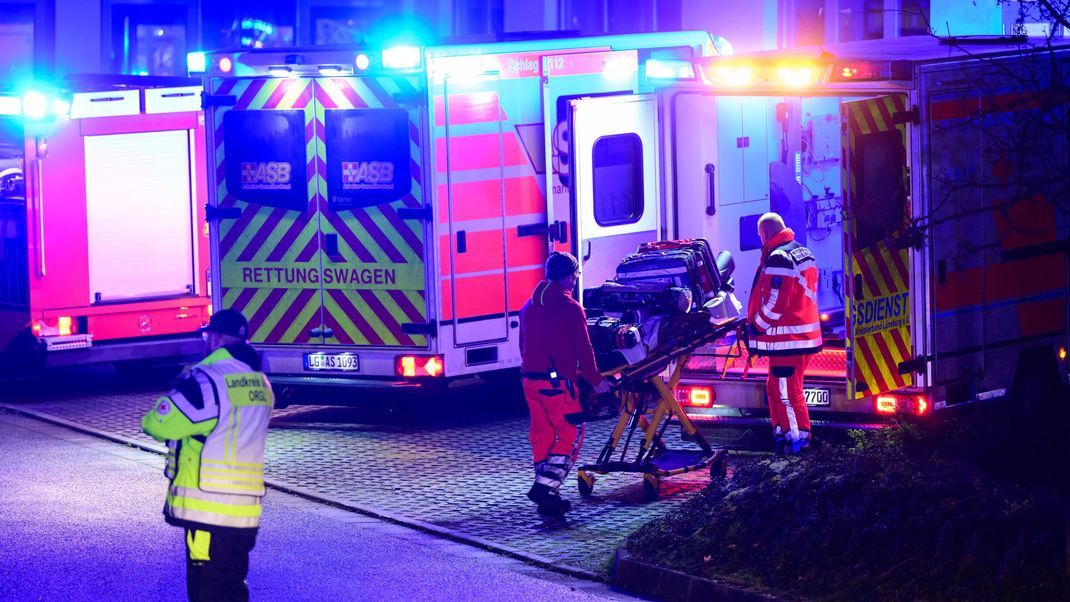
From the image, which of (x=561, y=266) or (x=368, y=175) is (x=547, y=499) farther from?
(x=368, y=175)

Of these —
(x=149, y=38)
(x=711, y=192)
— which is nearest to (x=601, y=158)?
(x=711, y=192)

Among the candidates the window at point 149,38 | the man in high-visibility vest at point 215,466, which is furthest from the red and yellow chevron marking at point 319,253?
the window at point 149,38

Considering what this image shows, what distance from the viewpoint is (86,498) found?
35.7 feet

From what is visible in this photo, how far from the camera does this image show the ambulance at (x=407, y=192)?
506 inches

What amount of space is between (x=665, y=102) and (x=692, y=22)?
311 inches

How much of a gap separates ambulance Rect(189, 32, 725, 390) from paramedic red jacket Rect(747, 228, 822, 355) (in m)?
2.25

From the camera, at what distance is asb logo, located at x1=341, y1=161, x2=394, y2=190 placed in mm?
12906

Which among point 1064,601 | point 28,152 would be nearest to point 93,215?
point 28,152

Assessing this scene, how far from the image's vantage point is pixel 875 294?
10758mm

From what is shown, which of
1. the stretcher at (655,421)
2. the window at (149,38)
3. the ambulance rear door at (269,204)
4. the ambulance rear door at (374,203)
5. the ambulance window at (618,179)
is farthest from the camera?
the window at (149,38)

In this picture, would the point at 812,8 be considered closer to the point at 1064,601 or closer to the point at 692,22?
the point at 692,22

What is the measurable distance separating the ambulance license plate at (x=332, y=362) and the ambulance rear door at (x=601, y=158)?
1.86m

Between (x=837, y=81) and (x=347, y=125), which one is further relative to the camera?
(x=347, y=125)

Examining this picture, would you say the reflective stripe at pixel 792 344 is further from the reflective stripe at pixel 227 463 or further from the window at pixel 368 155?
the reflective stripe at pixel 227 463
